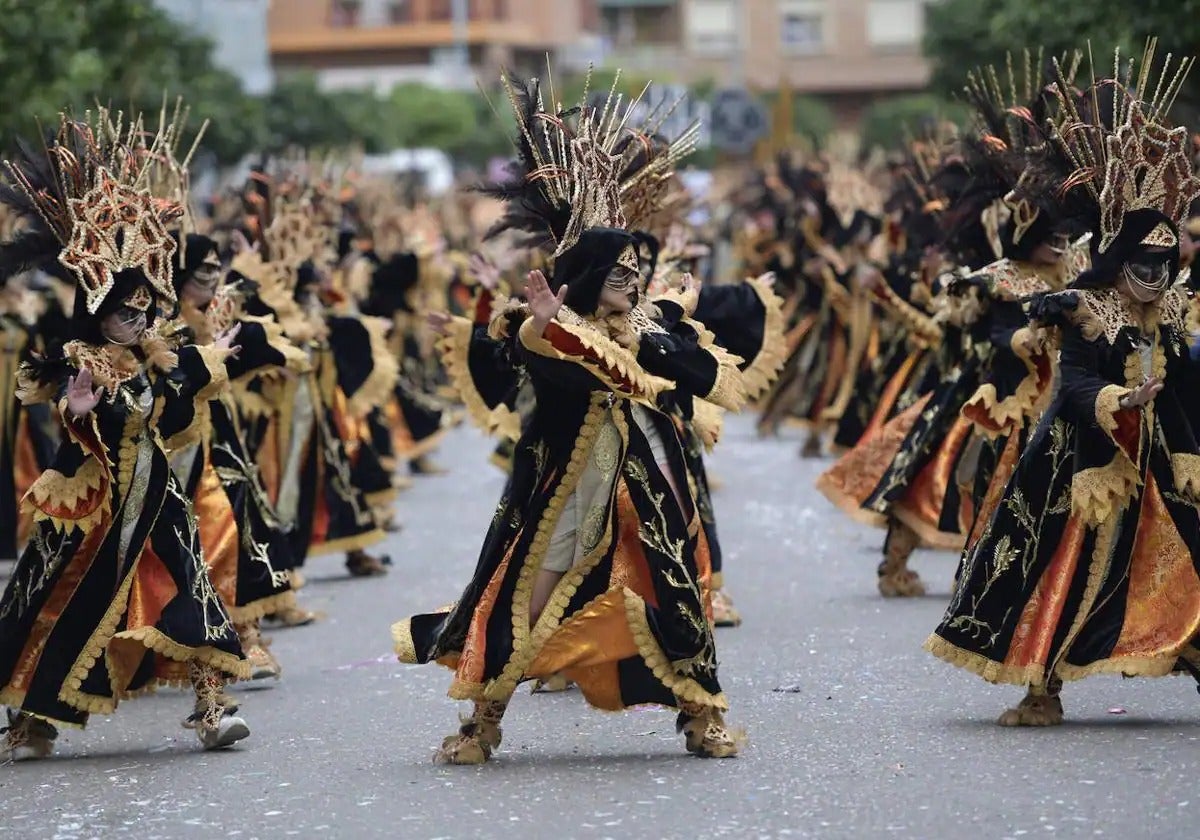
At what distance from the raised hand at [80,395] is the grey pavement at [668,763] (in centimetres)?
116

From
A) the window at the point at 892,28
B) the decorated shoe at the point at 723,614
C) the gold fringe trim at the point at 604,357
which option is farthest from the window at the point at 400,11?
the gold fringe trim at the point at 604,357

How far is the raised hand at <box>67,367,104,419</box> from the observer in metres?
8.45

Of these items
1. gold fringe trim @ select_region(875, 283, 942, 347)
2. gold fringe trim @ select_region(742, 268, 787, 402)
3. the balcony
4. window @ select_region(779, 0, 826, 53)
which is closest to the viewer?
gold fringe trim @ select_region(742, 268, 787, 402)

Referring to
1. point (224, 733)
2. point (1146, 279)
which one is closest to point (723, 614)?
point (224, 733)

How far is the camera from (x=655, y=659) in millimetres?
7949

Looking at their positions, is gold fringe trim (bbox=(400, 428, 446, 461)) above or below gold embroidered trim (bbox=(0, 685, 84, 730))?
below

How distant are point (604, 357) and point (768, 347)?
7.48 feet

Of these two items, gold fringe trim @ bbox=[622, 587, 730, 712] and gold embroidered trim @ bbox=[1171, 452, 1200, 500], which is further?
gold embroidered trim @ bbox=[1171, 452, 1200, 500]

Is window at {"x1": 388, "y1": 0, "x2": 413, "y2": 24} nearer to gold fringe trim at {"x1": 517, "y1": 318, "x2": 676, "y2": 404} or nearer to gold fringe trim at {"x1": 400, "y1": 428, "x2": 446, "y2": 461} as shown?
gold fringe trim at {"x1": 400, "y1": 428, "x2": 446, "y2": 461}

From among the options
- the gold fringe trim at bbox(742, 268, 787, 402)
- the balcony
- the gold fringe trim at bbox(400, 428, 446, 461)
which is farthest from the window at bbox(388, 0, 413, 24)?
the gold fringe trim at bbox(742, 268, 787, 402)

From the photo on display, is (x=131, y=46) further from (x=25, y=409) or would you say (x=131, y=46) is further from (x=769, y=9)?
(x=769, y=9)

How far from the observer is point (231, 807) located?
770 cm

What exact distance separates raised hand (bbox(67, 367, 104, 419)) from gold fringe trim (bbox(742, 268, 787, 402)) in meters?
2.66

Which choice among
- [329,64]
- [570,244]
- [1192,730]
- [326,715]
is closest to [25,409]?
[326,715]
